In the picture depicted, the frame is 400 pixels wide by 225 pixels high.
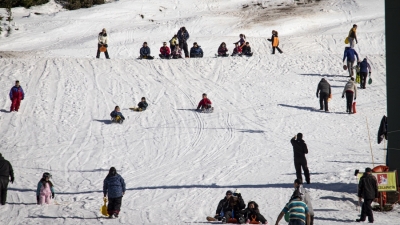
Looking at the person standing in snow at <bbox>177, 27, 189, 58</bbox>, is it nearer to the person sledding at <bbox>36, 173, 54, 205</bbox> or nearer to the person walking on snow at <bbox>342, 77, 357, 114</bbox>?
the person walking on snow at <bbox>342, 77, 357, 114</bbox>

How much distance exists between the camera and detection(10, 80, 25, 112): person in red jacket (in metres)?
25.9

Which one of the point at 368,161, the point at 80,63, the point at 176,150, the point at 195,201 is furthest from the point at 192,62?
the point at 195,201

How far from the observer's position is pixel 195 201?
52.4 feet

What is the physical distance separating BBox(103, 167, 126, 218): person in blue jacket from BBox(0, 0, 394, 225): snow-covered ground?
0.28 m

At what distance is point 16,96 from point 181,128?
6787mm

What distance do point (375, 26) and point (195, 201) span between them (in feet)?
101

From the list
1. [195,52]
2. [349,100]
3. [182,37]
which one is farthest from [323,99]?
[182,37]

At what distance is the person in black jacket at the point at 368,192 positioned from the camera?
1348 cm

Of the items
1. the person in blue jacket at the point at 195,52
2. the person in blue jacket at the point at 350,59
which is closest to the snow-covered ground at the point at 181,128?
the person in blue jacket at the point at 350,59

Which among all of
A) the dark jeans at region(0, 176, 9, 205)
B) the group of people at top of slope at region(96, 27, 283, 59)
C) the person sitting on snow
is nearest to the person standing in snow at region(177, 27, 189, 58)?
the group of people at top of slope at region(96, 27, 283, 59)

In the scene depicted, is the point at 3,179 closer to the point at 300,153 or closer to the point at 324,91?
the point at 300,153

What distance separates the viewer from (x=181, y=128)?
2423 cm

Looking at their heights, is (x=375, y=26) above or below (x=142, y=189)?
above

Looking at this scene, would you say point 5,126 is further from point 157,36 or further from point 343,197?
point 157,36
